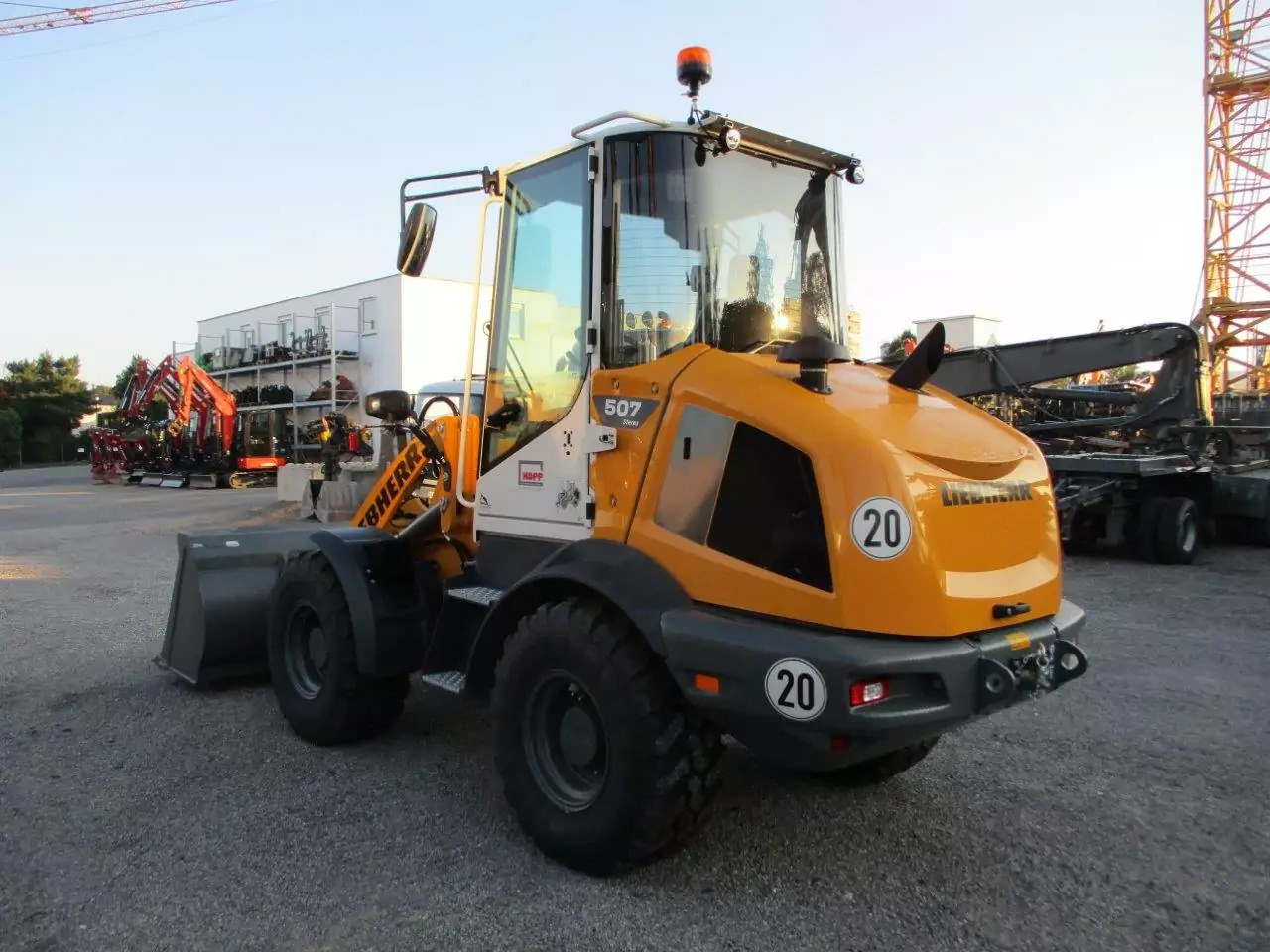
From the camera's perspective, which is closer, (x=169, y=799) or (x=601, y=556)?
(x=601, y=556)

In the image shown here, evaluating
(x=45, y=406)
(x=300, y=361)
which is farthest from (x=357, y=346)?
(x=45, y=406)

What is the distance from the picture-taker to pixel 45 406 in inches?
2159

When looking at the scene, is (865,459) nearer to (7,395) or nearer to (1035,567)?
(1035,567)

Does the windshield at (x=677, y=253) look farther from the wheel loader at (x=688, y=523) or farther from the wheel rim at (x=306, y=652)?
the wheel rim at (x=306, y=652)

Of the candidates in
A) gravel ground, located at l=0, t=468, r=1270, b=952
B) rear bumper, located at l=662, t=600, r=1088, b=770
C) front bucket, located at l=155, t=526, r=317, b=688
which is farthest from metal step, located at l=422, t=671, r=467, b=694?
front bucket, located at l=155, t=526, r=317, b=688

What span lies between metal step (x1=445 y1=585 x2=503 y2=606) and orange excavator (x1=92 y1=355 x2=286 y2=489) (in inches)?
935

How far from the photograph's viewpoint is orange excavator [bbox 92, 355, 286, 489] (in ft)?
85.7

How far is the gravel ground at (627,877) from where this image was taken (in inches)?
120

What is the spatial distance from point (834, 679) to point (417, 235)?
2.57 meters

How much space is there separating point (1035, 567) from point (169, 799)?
3766 mm

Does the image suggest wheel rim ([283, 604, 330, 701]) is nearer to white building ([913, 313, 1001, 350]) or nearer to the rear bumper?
the rear bumper

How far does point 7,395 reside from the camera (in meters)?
55.2

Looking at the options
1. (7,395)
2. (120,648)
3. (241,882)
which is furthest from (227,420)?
(7,395)

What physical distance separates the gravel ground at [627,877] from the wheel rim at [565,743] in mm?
Answer: 290
